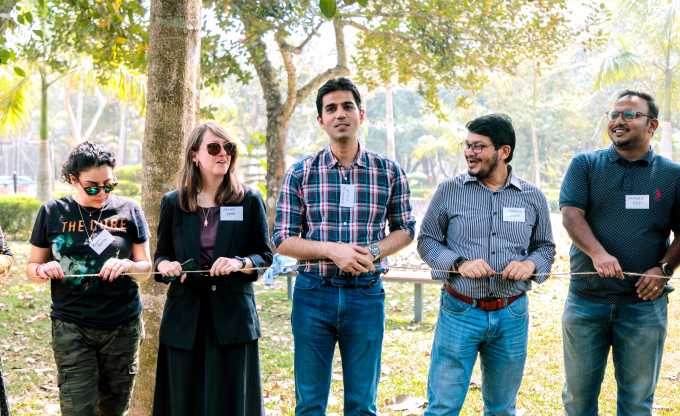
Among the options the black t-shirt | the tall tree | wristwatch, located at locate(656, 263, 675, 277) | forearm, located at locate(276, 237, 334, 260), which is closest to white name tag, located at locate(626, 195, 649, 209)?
wristwatch, located at locate(656, 263, 675, 277)

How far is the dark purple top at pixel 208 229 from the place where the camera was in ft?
9.82

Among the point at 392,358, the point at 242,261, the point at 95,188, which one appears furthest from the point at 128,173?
the point at 242,261

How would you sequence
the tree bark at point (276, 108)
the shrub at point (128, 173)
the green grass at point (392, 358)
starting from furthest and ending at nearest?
the shrub at point (128, 173) < the tree bark at point (276, 108) < the green grass at point (392, 358)

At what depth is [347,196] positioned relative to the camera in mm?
3014

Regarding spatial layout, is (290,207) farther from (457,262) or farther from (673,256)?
(673,256)

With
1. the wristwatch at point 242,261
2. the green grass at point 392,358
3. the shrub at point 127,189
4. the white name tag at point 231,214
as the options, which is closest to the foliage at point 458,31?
the green grass at point 392,358

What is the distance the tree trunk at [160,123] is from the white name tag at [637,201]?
9.36ft

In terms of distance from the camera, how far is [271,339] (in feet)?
21.8

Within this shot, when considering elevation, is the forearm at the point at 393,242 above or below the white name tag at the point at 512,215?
below

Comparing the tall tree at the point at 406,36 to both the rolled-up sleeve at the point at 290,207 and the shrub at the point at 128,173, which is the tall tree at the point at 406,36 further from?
the shrub at the point at 128,173

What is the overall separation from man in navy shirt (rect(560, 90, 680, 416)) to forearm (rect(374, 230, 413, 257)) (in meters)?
1.00

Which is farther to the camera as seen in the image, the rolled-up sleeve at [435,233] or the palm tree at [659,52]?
the palm tree at [659,52]

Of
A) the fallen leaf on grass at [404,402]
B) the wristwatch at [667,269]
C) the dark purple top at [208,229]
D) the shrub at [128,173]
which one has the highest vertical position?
the shrub at [128,173]

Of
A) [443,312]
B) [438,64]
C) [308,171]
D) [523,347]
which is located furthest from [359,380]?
[438,64]
